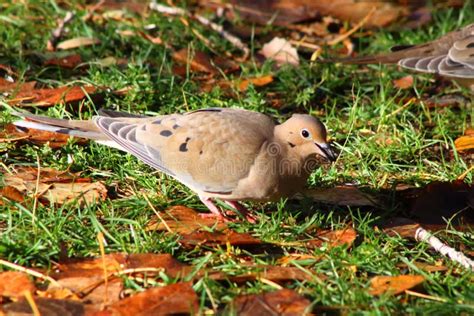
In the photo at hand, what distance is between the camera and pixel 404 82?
6305mm

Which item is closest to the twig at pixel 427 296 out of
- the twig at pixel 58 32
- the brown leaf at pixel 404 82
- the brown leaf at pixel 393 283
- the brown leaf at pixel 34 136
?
the brown leaf at pixel 393 283

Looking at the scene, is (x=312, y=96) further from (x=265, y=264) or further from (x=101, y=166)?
(x=265, y=264)

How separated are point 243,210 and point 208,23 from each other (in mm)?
2841

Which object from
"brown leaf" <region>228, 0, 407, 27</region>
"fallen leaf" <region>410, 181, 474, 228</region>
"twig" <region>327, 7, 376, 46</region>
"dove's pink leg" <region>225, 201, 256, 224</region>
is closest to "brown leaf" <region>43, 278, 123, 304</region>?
"dove's pink leg" <region>225, 201, 256, 224</region>

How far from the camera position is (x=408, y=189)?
15.6 ft

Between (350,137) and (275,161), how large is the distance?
139 centimetres

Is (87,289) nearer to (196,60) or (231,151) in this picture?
(231,151)

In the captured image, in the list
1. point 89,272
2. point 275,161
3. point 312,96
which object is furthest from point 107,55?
point 89,272

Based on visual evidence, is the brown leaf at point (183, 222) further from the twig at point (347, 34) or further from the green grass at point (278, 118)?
the twig at point (347, 34)

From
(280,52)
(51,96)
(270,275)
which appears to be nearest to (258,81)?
(280,52)

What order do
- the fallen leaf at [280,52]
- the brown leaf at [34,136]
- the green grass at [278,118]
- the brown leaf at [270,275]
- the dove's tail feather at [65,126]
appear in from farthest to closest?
the fallen leaf at [280,52] < the brown leaf at [34,136] < the dove's tail feather at [65,126] < the green grass at [278,118] < the brown leaf at [270,275]

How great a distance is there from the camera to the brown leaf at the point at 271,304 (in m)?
3.40

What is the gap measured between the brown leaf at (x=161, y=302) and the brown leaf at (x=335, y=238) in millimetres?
854

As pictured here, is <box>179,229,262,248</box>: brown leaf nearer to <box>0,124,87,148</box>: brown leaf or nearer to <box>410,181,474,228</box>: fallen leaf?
<box>410,181,474,228</box>: fallen leaf
